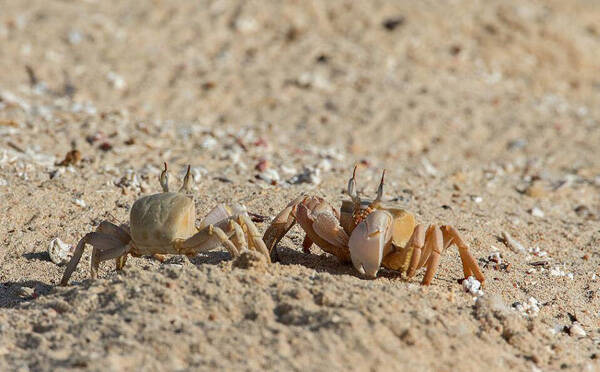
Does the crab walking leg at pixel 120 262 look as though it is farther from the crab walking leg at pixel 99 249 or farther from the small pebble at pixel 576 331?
the small pebble at pixel 576 331

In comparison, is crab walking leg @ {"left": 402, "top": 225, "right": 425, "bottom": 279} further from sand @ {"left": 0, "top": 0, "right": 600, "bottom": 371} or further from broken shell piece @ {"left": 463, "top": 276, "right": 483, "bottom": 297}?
broken shell piece @ {"left": 463, "top": 276, "right": 483, "bottom": 297}

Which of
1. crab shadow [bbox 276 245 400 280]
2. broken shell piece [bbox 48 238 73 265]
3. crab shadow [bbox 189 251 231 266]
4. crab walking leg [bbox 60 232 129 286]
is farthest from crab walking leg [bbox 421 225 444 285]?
broken shell piece [bbox 48 238 73 265]

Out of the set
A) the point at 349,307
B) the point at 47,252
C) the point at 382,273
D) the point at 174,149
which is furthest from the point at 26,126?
the point at 349,307

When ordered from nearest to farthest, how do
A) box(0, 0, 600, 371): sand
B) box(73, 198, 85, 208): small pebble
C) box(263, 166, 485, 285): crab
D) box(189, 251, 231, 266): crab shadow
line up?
1. box(0, 0, 600, 371): sand
2. box(263, 166, 485, 285): crab
3. box(189, 251, 231, 266): crab shadow
4. box(73, 198, 85, 208): small pebble

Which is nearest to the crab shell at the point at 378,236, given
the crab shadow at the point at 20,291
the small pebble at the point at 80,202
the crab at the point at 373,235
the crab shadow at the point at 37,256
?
the crab at the point at 373,235

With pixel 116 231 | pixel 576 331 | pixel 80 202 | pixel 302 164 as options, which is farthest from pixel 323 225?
pixel 302 164

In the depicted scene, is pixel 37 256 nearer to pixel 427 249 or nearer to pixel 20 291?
pixel 20 291
